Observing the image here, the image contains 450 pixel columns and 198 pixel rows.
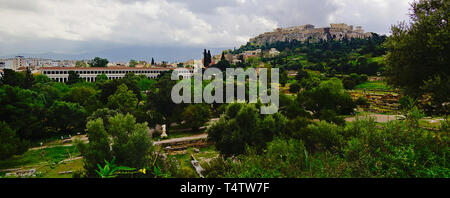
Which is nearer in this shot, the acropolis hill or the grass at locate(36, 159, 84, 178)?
the grass at locate(36, 159, 84, 178)

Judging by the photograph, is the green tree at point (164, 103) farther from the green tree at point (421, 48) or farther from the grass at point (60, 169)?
the green tree at point (421, 48)

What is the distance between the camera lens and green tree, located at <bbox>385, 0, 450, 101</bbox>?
9016 mm

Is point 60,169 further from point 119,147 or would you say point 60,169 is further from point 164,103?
point 164,103

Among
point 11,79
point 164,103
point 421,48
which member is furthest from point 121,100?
point 421,48

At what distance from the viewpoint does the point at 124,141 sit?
41.0 ft

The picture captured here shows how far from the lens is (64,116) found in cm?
2527

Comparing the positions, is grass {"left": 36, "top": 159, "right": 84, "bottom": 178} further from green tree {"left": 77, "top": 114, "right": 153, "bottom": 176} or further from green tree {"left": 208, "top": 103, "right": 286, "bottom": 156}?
green tree {"left": 208, "top": 103, "right": 286, "bottom": 156}

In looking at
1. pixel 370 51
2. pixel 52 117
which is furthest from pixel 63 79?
pixel 370 51

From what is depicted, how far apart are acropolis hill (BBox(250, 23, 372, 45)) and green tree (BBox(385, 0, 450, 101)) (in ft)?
440

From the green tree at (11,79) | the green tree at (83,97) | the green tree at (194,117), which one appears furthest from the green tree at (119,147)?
the green tree at (11,79)

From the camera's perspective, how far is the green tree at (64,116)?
25.3 metres

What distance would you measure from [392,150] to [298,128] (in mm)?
10620

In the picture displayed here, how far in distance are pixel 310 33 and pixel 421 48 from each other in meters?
149

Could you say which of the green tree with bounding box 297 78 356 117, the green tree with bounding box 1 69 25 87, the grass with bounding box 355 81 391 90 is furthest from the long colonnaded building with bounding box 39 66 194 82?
the green tree with bounding box 297 78 356 117
